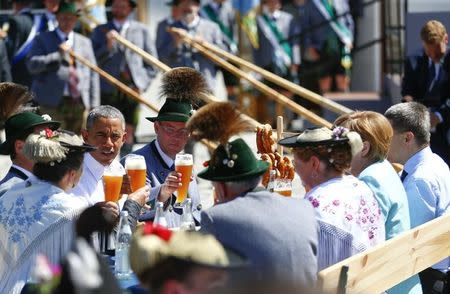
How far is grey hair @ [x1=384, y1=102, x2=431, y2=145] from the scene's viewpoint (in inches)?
265

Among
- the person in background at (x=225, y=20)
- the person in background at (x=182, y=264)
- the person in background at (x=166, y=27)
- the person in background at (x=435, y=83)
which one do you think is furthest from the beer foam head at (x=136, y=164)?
the person in background at (x=225, y=20)

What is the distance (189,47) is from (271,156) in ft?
19.4

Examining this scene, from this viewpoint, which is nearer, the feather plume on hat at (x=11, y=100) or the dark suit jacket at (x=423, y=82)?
the feather plume on hat at (x=11, y=100)

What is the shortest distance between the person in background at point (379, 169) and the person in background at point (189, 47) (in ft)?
20.0

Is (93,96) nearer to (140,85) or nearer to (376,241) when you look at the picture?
(140,85)

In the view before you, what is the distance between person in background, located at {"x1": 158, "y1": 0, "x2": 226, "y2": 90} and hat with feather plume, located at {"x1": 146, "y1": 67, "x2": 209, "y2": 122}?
5.27 metres

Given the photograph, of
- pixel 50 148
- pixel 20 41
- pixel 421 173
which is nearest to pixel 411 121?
pixel 421 173

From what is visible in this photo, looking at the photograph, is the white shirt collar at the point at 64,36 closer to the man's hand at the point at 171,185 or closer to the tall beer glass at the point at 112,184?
the man's hand at the point at 171,185

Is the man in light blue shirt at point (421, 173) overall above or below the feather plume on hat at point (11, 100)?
below

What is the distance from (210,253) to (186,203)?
2.64m

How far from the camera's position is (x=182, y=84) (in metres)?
6.64

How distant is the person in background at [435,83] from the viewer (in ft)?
32.5

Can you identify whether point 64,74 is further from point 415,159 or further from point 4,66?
point 415,159

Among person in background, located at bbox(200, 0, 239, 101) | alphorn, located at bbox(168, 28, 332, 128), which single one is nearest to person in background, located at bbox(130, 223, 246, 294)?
alphorn, located at bbox(168, 28, 332, 128)
